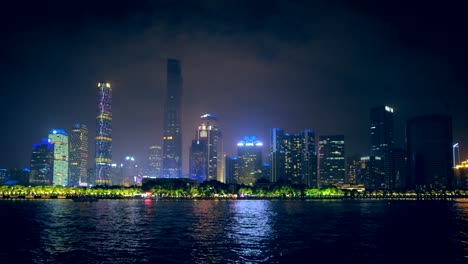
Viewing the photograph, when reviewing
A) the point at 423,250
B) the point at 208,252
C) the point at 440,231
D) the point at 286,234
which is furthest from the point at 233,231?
the point at 440,231

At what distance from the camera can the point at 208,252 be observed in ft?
181

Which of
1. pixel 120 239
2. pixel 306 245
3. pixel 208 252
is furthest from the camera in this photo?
pixel 120 239

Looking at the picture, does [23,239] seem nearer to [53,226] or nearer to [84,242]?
[84,242]

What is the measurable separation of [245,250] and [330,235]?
2209cm

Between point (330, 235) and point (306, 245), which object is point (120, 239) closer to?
point (306, 245)

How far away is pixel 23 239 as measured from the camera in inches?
2672

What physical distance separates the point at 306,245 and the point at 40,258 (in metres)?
34.4

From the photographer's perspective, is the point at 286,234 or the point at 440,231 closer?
the point at 286,234

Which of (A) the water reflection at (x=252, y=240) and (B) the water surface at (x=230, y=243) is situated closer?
(B) the water surface at (x=230, y=243)

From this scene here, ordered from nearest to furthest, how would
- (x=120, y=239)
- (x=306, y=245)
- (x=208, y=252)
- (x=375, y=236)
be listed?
(x=208, y=252) → (x=306, y=245) → (x=120, y=239) → (x=375, y=236)

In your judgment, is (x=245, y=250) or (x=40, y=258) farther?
(x=245, y=250)

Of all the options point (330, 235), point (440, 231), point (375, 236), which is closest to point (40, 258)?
point (330, 235)

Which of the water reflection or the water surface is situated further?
the water reflection

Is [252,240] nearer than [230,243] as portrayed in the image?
No
